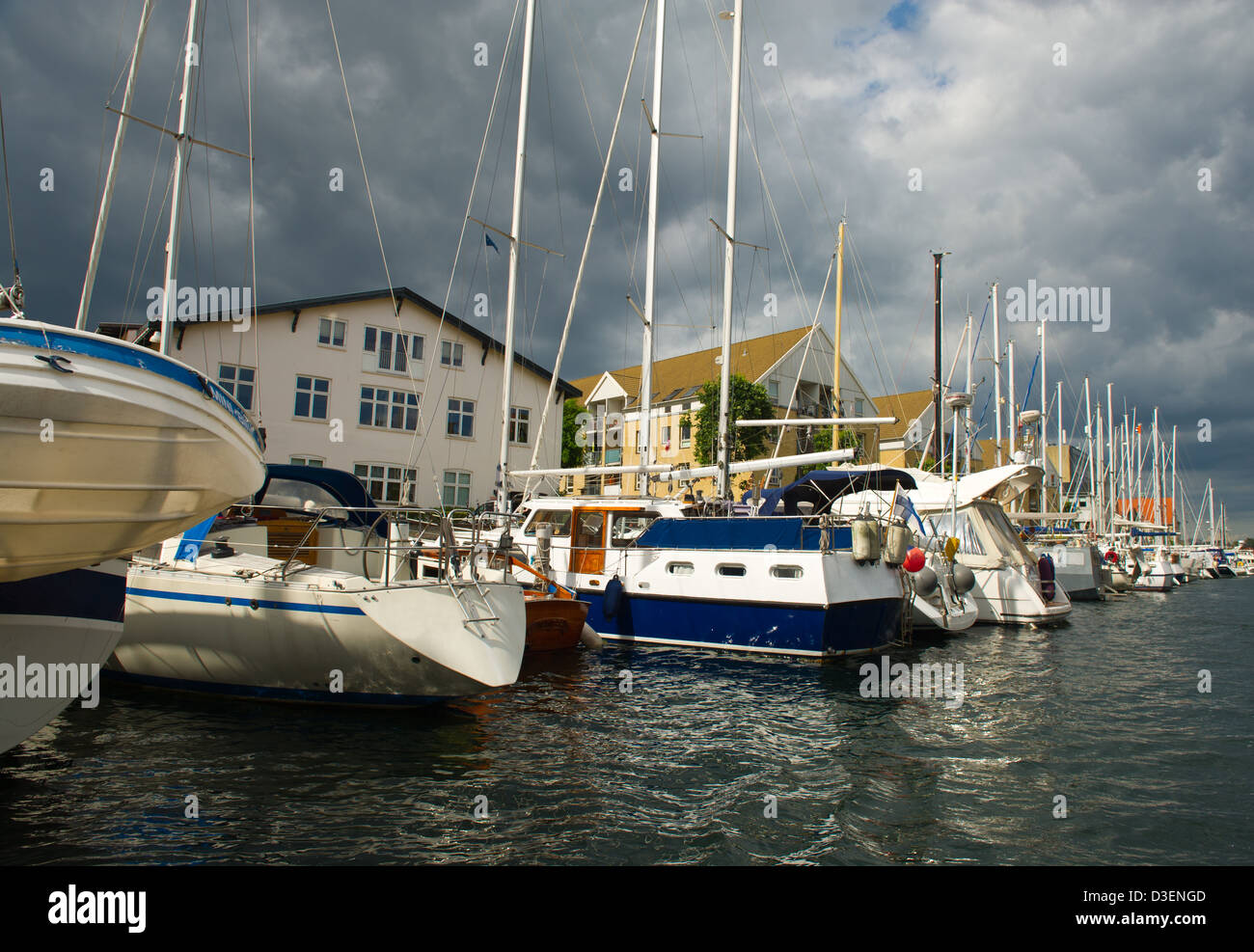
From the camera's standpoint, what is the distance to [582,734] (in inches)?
323

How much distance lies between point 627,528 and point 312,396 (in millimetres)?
18435

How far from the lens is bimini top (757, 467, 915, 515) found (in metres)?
15.9

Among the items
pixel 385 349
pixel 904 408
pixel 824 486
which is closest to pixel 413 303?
pixel 385 349

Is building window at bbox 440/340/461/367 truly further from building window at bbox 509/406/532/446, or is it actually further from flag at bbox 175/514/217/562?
flag at bbox 175/514/217/562

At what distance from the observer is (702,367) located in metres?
48.0

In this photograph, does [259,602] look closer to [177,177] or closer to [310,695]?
Result: [310,695]

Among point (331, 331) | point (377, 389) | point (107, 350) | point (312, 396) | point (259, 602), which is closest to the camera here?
point (107, 350)

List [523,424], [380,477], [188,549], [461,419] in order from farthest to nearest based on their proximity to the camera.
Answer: [523,424] → [461,419] → [380,477] → [188,549]

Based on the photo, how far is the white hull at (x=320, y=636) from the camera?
A: 8.16 metres


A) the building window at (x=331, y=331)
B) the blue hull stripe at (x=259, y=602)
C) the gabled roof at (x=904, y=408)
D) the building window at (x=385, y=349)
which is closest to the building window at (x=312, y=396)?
the building window at (x=331, y=331)

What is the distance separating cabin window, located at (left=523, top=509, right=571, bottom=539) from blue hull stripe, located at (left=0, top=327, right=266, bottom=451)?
11027 mm

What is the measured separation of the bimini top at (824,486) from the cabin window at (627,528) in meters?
2.48

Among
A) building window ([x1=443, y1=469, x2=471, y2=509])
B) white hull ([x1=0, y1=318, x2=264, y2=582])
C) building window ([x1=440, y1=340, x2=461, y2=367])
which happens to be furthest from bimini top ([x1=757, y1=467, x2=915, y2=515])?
building window ([x1=440, y1=340, x2=461, y2=367])

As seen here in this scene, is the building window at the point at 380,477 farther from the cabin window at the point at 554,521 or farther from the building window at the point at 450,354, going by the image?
the cabin window at the point at 554,521
